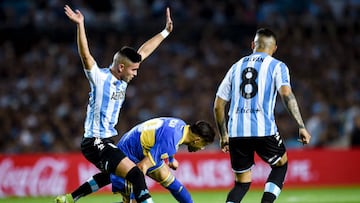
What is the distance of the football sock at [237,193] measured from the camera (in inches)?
351

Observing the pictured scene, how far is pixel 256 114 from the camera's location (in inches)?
355

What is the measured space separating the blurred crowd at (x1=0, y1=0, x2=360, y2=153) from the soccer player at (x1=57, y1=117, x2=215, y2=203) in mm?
7206

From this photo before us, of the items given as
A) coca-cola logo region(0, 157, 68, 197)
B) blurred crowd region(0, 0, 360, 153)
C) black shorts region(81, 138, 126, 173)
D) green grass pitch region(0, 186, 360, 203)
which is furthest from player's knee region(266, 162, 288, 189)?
blurred crowd region(0, 0, 360, 153)

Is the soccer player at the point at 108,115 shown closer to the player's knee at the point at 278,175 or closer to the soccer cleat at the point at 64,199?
the soccer cleat at the point at 64,199

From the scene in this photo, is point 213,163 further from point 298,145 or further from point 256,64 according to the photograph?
point 256,64

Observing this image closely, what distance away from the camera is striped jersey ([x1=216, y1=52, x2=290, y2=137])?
8977 millimetres

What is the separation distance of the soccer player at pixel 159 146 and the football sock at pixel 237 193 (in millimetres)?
788

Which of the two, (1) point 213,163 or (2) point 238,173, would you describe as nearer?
(2) point 238,173

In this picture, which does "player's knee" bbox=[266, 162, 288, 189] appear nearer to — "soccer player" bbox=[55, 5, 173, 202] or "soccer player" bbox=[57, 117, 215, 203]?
"soccer player" bbox=[57, 117, 215, 203]

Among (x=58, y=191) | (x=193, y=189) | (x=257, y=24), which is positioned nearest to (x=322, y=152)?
(x=193, y=189)

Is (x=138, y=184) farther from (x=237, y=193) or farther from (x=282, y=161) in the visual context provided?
(x=282, y=161)

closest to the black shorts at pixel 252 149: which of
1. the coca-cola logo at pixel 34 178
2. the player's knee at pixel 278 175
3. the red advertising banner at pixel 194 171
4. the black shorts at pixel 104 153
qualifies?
the player's knee at pixel 278 175

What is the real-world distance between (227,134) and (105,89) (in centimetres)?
148

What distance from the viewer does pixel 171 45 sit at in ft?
62.5
